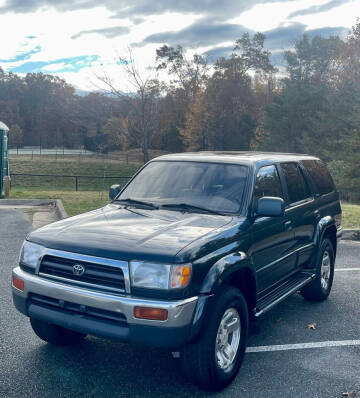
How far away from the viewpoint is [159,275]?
3.37 metres

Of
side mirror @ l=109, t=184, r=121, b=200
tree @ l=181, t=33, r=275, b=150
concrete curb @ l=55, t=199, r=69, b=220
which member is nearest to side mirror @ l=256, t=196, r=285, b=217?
side mirror @ l=109, t=184, r=121, b=200

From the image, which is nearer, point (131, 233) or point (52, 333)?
point (131, 233)

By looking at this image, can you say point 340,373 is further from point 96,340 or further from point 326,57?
point 326,57

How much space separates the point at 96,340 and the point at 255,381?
1637 millimetres

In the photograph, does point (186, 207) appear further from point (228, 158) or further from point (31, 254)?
point (31, 254)

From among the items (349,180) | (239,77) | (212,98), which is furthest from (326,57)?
(349,180)

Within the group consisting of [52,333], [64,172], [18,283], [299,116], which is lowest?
[64,172]

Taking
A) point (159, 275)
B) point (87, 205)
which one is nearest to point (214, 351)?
point (159, 275)

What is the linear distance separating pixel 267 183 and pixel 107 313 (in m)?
2.32

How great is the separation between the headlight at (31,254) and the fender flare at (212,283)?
1.36 meters

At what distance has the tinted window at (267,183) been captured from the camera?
15.6ft

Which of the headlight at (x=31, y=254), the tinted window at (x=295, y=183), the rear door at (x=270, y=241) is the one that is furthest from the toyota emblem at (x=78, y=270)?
the tinted window at (x=295, y=183)

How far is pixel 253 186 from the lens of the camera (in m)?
4.64

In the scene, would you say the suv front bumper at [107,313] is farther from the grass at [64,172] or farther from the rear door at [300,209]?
the grass at [64,172]
